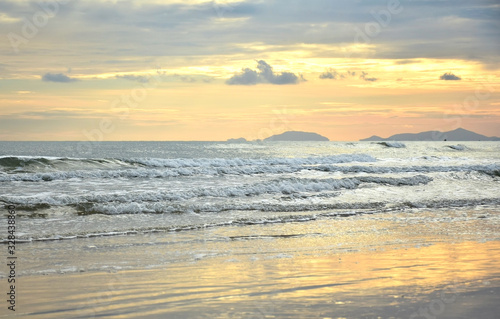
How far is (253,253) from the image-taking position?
10.4 meters

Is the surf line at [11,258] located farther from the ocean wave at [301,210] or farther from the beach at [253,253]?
the ocean wave at [301,210]

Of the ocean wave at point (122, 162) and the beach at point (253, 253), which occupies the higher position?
the ocean wave at point (122, 162)

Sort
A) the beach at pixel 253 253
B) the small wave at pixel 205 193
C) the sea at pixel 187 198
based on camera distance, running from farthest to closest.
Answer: the small wave at pixel 205 193 < the sea at pixel 187 198 < the beach at pixel 253 253

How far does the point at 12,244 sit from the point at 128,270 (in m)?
4.34

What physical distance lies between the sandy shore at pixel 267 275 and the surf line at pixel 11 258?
10 cm

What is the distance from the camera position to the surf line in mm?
7074

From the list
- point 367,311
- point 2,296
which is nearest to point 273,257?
point 367,311

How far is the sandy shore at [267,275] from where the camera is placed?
650 centimetres

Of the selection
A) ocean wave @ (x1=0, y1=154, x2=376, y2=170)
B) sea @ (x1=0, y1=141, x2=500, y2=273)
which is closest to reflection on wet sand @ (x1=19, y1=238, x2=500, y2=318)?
sea @ (x1=0, y1=141, x2=500, y2=273)

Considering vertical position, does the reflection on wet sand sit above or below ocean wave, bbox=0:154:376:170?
below

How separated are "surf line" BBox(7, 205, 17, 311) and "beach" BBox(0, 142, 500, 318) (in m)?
0.07

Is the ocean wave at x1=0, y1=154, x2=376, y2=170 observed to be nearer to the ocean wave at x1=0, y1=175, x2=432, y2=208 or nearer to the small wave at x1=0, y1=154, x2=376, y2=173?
the small wave at x1=0, y1=154, x2=376, y2=173

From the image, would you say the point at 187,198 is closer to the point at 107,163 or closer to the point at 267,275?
the point at 267,275

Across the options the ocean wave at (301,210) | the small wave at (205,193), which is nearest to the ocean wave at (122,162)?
the small wave at (205,193)
